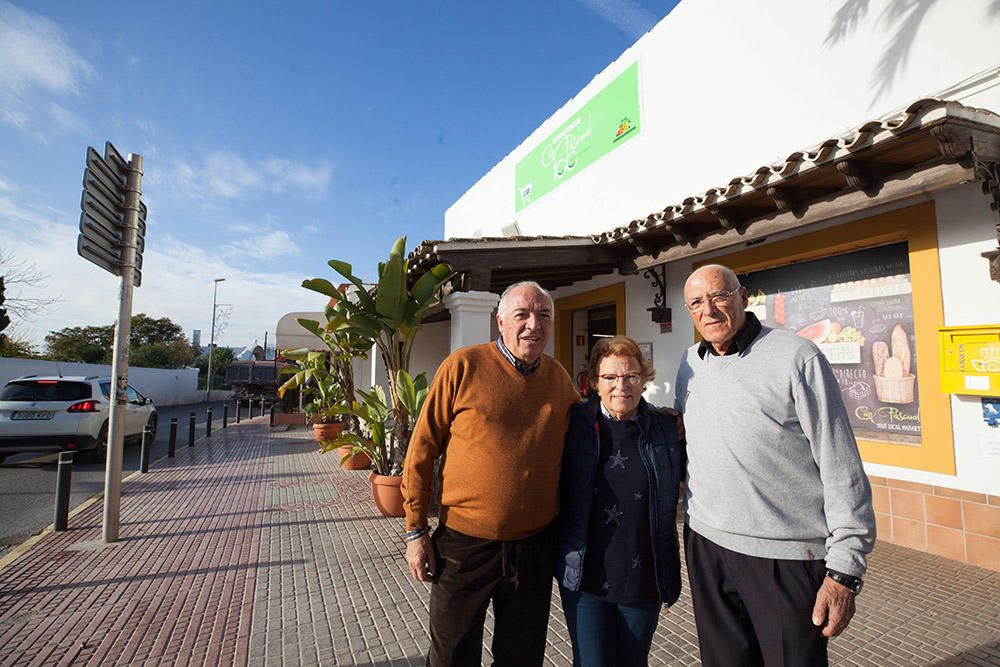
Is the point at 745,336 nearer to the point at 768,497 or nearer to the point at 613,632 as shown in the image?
the point at 768,497

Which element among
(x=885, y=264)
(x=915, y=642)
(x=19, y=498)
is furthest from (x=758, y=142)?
(x=19, y=498)

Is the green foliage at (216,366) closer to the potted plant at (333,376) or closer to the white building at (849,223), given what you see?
the potted plant at (333,376)

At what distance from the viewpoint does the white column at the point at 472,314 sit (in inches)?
233

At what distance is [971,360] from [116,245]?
7.23 metres

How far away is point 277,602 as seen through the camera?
11.2 feet

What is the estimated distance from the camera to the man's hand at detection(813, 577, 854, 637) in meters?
1.47

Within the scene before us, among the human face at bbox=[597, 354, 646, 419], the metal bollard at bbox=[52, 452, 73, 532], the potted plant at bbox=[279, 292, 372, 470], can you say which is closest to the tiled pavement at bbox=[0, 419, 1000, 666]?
the metal bollard at bbox=[52, 452, 73, 532]

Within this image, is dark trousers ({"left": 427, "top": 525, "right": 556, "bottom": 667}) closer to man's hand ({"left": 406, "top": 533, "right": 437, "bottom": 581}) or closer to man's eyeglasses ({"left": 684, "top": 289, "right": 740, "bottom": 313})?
man's hand ({"left": 406, "top": 533, "right": 437, "bottom": 581})

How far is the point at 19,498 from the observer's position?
20.8 feet

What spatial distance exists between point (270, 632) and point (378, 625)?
0.65m

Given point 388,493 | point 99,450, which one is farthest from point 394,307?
point 99,450

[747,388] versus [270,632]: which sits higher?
[747,388]

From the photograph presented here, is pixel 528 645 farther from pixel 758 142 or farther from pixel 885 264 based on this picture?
pixel 758 142

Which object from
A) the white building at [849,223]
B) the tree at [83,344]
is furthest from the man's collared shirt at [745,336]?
the tree at [83,344]
